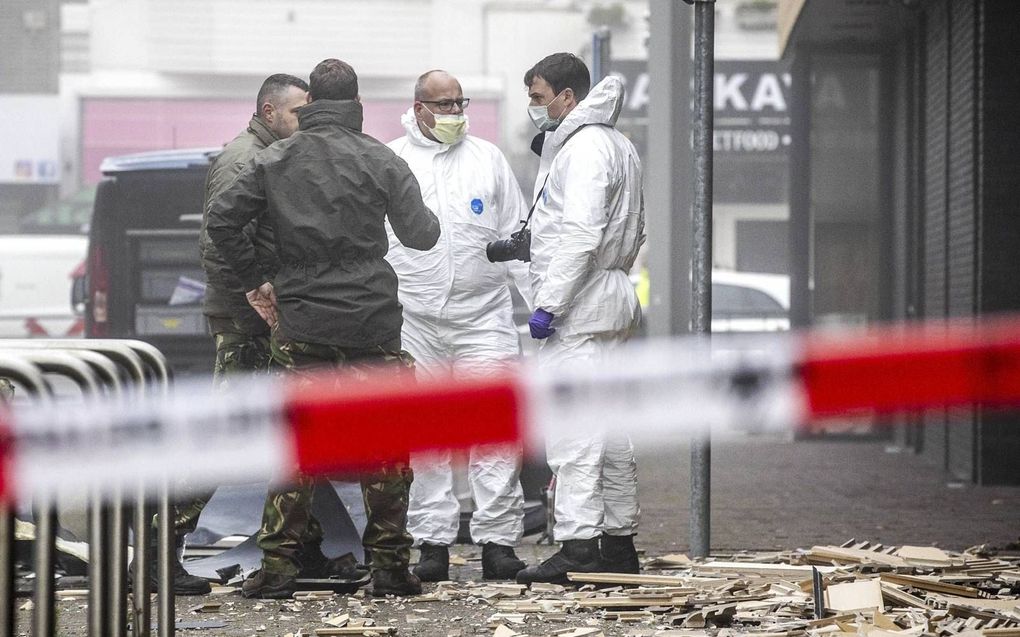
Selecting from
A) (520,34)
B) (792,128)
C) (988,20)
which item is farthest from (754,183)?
(988,20)

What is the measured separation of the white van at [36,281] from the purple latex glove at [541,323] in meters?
14.7

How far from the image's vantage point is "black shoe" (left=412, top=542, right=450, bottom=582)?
247 inches

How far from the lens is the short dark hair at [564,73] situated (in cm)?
647

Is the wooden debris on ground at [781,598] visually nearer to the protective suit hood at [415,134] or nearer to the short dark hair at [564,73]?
the protective suit hood at [415,134]

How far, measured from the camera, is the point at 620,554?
625 centimetres

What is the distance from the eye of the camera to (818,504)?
9047 mm

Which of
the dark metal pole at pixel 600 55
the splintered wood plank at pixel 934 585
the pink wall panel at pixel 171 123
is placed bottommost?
the splintered wood plank at pixel 934 585

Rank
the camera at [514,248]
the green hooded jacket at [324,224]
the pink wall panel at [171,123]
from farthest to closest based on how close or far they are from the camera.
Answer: the pink wall panel at [171,123] → the camera at [514,248] → the green hooded jacket at [324,224]

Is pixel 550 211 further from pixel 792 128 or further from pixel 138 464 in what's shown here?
pixel 792 128

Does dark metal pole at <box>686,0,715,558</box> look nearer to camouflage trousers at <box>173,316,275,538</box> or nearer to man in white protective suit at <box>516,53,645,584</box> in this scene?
man in white protective suit at <box>516,53,645,584</box>

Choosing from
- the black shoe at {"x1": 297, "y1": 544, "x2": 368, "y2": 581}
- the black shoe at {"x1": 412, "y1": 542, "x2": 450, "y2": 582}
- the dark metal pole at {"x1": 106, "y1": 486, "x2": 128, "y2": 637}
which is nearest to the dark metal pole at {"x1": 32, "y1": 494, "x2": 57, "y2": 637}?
the dark metal pole at {"x1": 106, "y1": 486, "x2": 128, "y2": 637}

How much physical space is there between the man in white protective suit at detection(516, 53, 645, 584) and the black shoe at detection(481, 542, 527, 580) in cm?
20

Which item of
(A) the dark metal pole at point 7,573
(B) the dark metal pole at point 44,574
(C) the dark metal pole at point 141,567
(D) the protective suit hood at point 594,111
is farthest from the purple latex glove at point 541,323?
(A) the dark metal pole at point 7,573

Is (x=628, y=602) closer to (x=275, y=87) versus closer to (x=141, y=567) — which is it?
(x=141, y=567)
